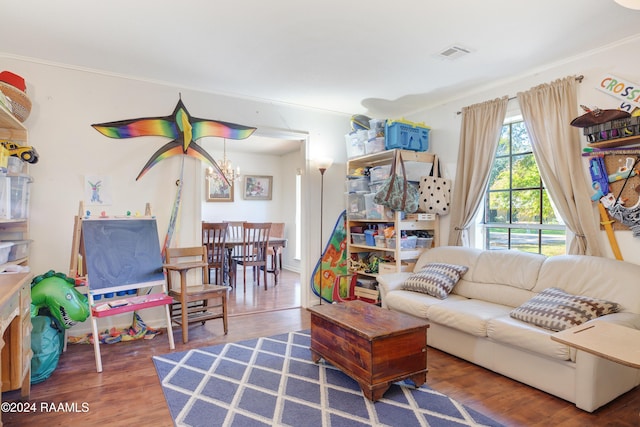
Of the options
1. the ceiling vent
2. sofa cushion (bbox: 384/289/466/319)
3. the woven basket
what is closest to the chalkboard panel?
the woven basket

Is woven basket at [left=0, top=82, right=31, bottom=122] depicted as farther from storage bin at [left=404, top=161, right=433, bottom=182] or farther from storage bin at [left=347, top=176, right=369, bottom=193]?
storage bin at [left=404, top=161, right=433, bottom=182]

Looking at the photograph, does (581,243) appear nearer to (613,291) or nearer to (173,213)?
(613,291)

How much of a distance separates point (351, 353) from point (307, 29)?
7.37ft

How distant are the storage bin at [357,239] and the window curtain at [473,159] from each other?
1033 mm

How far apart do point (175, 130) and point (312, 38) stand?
177 cm

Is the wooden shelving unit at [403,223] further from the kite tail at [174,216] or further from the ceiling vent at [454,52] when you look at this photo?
the kite tail at [174,216]

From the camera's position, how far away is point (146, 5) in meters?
2.31

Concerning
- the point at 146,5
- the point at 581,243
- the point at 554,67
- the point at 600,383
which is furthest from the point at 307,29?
the point at 600,383

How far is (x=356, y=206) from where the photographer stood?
4.53 metres

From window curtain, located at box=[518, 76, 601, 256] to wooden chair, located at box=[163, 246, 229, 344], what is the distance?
3.03m

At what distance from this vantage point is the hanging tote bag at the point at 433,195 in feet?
13.0

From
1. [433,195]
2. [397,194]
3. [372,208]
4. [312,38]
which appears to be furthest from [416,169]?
[312,38]

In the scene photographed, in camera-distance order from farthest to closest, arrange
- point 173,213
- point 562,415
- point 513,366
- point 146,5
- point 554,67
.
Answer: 1. point 173,213
2. point 554,67
3. point 513,366
4. point 146,5
5. point 562,415

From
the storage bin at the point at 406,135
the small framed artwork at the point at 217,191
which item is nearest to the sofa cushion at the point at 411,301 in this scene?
the storage bin at the point at 406,135
